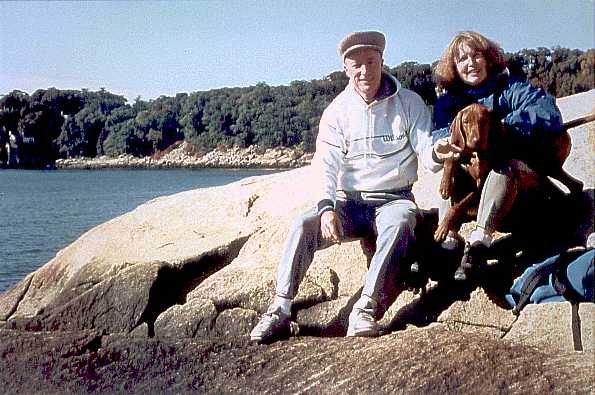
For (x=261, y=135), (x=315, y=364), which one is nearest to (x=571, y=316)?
(x=315, y=364)

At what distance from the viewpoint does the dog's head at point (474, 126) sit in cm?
351

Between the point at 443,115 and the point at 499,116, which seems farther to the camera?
the point at 443,115

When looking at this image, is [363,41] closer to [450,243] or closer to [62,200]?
[450,243]

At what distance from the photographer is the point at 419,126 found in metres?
3.87

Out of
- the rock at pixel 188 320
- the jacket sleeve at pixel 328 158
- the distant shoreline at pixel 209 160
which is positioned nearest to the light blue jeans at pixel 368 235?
the jacket sleeve at pixel 328 158

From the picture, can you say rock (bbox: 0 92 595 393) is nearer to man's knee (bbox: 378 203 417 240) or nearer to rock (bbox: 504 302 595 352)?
rock (bbox: 504 302 595 352)

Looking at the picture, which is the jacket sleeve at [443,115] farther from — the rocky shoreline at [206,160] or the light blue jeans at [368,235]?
the rocky shoreline at [206,160]

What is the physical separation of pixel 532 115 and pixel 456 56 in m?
0.48

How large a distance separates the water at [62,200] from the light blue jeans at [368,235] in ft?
5.18

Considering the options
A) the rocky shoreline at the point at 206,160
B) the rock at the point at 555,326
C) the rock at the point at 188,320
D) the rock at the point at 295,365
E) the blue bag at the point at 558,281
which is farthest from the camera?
the rocky shoreline at the point at 206,160

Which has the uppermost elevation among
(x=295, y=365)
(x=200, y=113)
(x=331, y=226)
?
(x=200, y=113)

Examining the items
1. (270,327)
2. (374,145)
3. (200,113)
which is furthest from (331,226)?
(200,113)

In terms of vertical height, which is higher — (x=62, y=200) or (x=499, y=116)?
(x=499, y=116)

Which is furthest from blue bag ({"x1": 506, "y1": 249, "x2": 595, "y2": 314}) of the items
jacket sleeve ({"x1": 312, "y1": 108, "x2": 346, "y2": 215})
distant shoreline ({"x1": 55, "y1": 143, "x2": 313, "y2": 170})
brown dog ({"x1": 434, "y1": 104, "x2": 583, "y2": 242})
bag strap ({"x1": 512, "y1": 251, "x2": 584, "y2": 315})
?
distant shoreline ({"x1": 55, "y1": 143, "x2": 313, "y2": 170})
